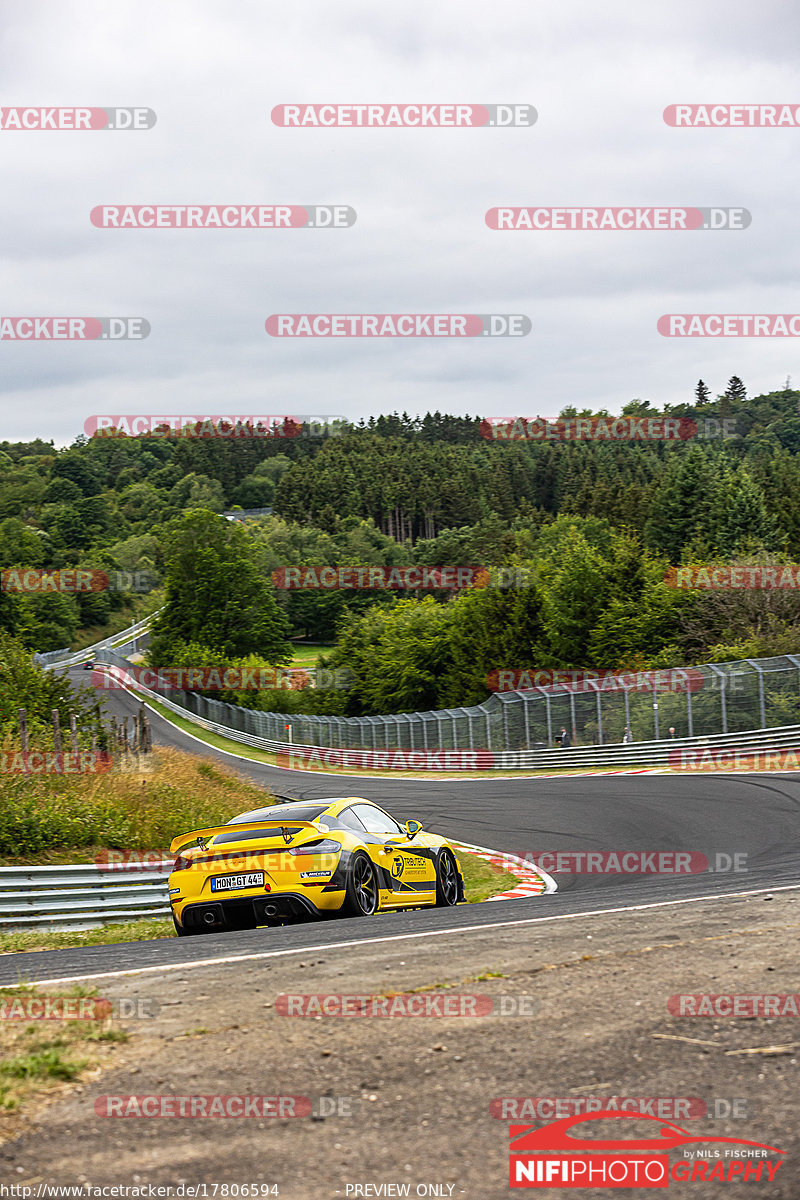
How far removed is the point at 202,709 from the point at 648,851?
226ft

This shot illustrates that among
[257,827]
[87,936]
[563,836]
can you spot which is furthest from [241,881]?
[563,836]

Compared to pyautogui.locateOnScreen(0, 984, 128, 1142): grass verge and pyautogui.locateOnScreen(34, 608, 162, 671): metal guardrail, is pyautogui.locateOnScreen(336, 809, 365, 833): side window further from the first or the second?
pyautogui.locateOnScreen(34, 608, 162, 671): metal guardrail

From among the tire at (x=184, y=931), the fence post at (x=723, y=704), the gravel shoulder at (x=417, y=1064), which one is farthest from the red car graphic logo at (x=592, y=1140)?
the fence post at (x=723, y=704)

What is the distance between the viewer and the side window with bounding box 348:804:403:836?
11.1 m

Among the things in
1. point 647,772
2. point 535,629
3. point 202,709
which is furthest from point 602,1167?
point 202,709

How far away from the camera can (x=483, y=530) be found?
13675 cm

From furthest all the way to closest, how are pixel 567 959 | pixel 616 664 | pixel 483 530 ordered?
pixel 483 530 < pixel 616 664 < pixel 567 959

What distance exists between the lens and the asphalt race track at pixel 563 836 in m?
8.50

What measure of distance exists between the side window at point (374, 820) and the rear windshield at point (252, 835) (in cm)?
111

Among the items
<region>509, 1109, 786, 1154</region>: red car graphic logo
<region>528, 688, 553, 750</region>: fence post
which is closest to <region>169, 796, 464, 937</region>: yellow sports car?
<region>509, 1109, 786, 1154</region>: red car graphic logo

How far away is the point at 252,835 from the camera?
1006cm

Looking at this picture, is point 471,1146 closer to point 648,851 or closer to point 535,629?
point 648,851

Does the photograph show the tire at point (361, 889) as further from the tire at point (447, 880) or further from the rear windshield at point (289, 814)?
the tire at point (447, 880)

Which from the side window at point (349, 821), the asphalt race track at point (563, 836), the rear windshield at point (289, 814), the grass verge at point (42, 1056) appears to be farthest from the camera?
the side window at point (349, 821)
